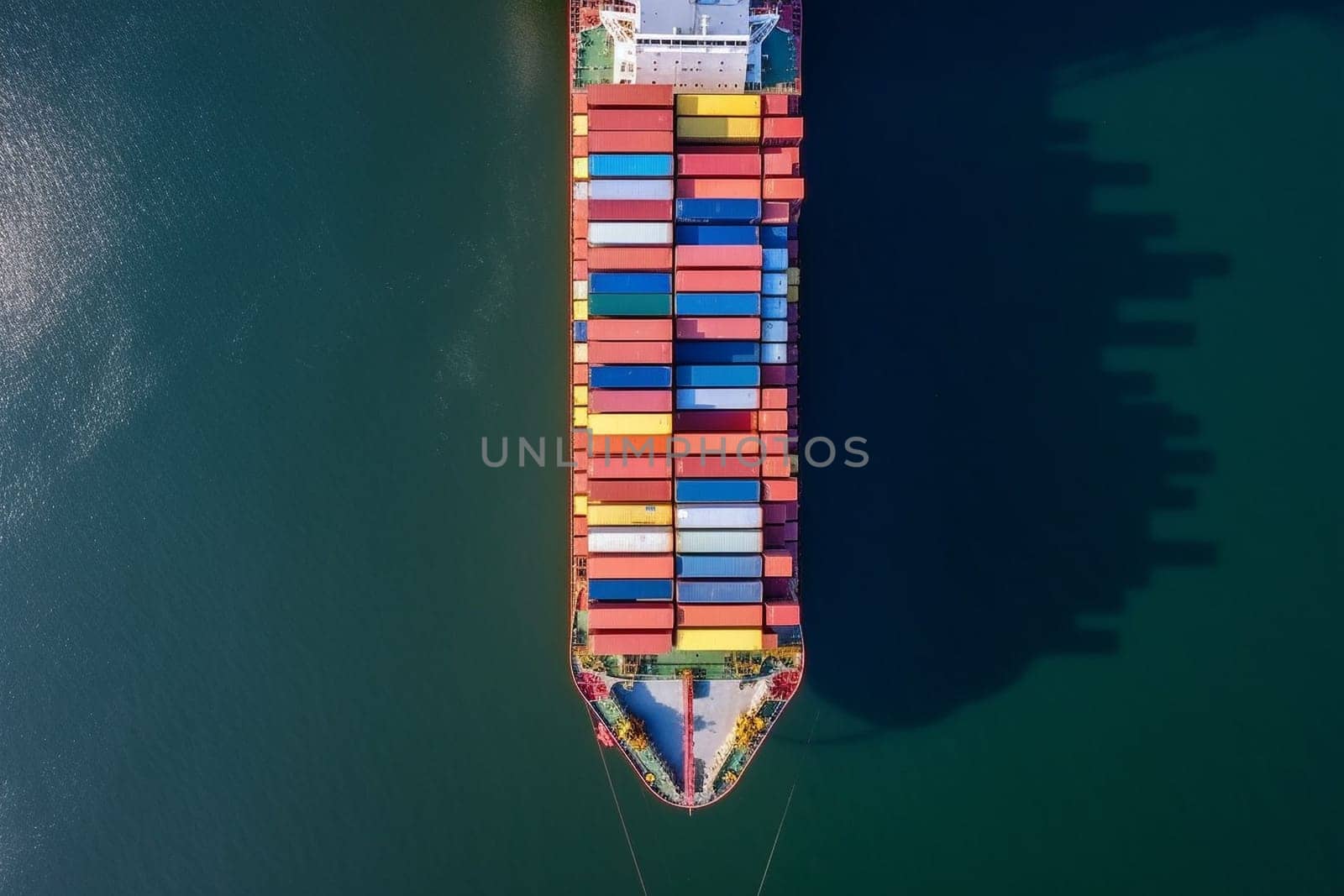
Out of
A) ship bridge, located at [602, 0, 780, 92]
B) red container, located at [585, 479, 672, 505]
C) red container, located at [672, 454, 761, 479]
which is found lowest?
red container, located at [585, 479, 672, 505]

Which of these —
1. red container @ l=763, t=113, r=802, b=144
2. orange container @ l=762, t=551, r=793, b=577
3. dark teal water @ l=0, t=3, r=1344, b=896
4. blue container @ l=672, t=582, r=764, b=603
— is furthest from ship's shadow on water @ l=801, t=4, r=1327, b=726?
blue container @ l=672, t=582, r=764, b=603

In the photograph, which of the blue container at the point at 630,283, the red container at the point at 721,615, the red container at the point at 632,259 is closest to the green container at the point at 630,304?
the blue container at the point at 630,283

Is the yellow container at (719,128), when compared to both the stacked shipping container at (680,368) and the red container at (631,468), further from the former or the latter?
the red container at (631,468)

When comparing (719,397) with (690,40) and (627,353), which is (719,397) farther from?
(690,40)

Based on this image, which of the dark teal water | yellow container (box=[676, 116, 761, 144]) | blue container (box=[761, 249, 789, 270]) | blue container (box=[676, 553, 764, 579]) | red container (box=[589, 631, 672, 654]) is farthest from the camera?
the dark teal water

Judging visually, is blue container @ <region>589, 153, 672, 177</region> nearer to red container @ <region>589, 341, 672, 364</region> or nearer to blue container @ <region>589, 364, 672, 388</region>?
red container @ <region>589, 341, 672, 364</region>

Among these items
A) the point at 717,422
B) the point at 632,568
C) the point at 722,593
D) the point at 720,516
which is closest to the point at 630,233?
the point at 717,422
